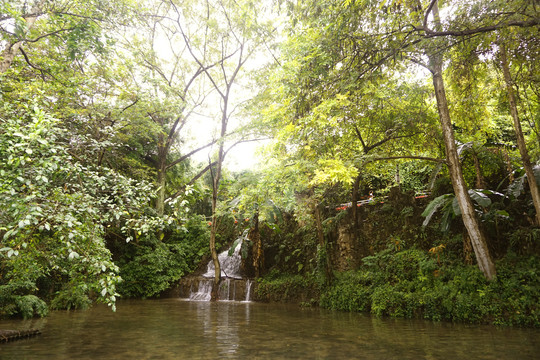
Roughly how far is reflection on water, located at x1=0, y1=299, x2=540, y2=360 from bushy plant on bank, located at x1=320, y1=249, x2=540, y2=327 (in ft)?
2.32

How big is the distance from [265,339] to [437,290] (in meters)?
5.70

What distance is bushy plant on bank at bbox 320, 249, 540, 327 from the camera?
816cm

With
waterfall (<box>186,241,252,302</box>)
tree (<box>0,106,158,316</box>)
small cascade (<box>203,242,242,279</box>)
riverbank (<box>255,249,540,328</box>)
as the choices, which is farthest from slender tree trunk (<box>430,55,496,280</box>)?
small cascade (<box>203,242,242,279</box>)

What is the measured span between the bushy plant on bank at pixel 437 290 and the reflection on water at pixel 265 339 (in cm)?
71

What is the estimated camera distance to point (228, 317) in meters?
10.3

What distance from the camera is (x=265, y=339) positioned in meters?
6.93

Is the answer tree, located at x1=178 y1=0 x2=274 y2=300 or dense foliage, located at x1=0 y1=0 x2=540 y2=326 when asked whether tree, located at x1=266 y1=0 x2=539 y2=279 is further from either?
tree, located at x1=178 y1=0 x2=274 y2=300

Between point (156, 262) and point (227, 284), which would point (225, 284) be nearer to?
point (227, 284)

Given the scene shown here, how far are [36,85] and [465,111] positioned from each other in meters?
12.7

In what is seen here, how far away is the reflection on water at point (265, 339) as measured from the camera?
18.2 ft

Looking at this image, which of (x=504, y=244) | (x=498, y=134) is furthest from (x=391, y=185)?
(x=504, y=244)

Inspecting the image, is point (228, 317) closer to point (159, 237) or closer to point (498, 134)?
point (159, 237)

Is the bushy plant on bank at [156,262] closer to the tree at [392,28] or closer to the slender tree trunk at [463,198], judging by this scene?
the slender tree trunk at [463,198]

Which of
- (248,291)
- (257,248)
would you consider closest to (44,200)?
(248,291)
